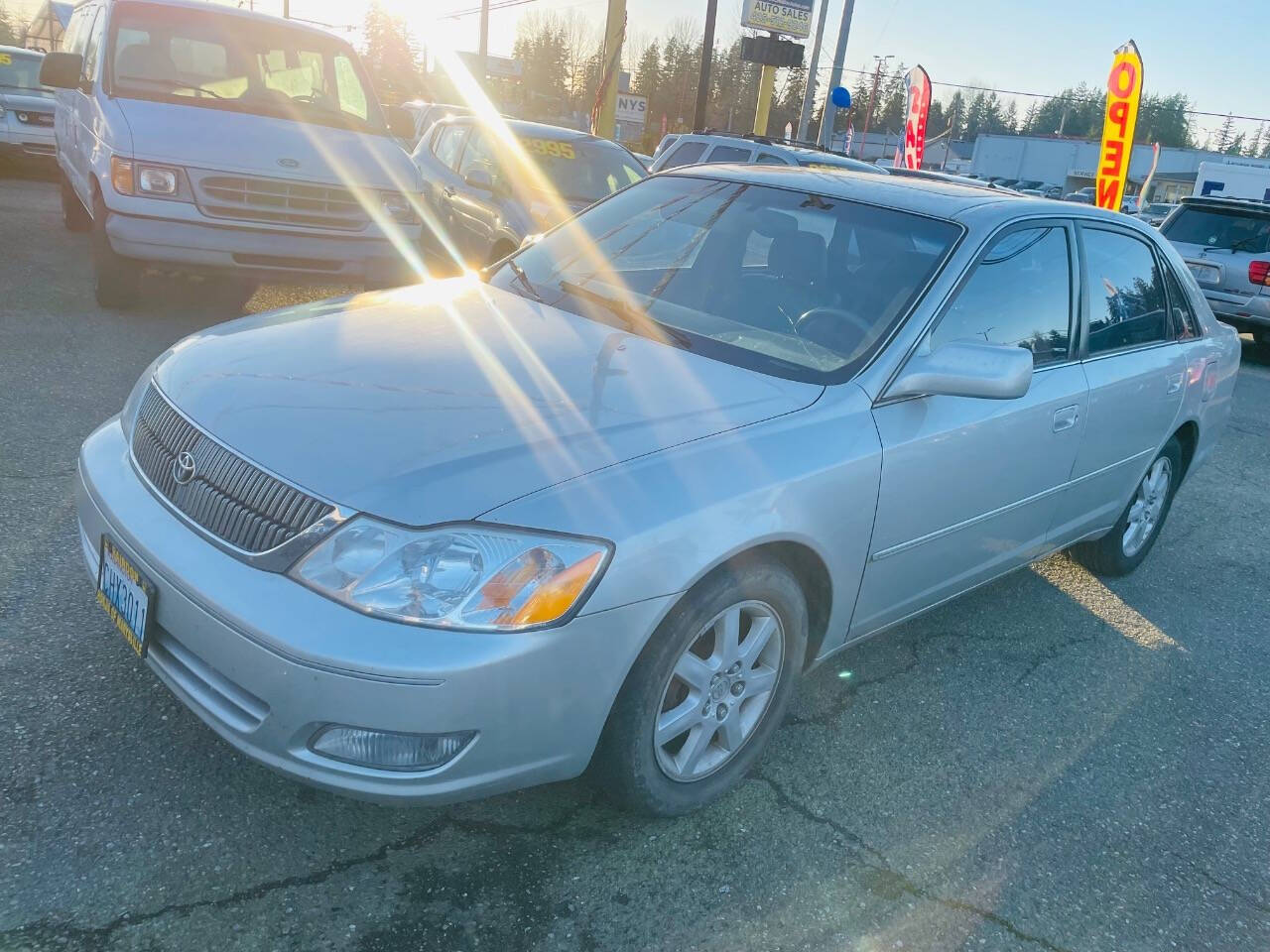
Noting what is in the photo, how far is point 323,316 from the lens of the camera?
10.6 feet

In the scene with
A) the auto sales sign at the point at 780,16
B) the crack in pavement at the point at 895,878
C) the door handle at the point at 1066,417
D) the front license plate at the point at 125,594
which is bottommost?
the crack in pavement at the point at 895,878

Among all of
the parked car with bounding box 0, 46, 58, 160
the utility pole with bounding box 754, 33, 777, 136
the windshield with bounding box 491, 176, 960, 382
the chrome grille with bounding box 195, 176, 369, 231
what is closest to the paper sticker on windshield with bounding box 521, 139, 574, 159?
the chrome grille with bounding box 195, 176, 369, 231

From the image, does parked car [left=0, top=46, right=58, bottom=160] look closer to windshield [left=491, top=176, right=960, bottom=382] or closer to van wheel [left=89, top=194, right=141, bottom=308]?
van wheel [left=89, top=194, right=141, bottom=308]

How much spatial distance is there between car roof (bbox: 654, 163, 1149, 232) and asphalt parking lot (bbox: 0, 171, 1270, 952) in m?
1.58

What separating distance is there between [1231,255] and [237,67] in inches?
408

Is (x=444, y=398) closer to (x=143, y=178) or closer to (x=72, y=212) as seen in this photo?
(x=143, y=178)

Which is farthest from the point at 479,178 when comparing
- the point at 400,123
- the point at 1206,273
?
the point at 1206,273

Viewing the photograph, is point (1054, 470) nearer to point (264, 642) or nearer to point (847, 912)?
point (847, 912)

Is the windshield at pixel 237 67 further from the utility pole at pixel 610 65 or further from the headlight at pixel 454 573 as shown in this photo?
the utility pole at pixel 610 65

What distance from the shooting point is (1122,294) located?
4059 millimetres

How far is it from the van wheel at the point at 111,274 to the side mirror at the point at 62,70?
1080 mm

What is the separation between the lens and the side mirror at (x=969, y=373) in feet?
9.18

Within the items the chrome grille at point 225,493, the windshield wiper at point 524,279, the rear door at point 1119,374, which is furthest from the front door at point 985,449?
the chrome grille at point 225,493

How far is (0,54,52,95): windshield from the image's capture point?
13289 millimetres
